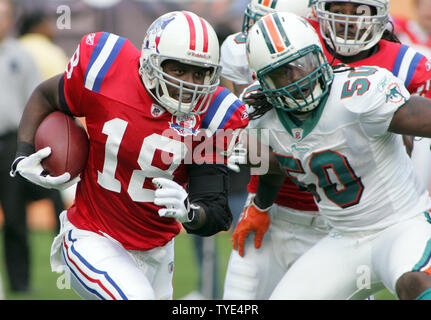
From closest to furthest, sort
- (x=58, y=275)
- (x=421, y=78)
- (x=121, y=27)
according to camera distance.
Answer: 1. (x=421, y=78)
2. (x=58, y=275)
3. (x=121, y=27)

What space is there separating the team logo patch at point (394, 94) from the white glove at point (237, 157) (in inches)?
28.1

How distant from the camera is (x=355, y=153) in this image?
379 cm

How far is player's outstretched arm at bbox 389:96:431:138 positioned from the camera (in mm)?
3592

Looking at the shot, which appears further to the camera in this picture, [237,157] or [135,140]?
[237,157]

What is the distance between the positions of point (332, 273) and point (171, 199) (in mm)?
994

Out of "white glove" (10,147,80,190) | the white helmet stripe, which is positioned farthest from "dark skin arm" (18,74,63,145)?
the white helmet stripe

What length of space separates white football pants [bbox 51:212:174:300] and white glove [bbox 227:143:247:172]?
1.78 feet

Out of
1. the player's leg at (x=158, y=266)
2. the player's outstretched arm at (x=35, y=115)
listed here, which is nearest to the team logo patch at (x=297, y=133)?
the player's leg at (x=158, y=266)

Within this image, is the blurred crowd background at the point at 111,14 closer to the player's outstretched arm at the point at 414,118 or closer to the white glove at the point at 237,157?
the white glove at the point at 237,157

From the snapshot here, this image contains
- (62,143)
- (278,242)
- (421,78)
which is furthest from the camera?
(278,242)

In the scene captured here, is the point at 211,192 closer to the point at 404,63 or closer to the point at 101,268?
the point at 101,268

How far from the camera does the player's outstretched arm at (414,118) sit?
3.59 m

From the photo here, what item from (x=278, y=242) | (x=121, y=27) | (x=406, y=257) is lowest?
(x=121, y=27)

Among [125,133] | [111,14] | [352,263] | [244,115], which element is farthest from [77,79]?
[111,14]
